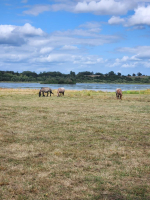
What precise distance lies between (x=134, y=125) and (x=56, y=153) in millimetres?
6079

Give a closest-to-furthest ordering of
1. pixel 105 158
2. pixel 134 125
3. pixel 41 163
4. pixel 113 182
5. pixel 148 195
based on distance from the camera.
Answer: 1. pixel 148 195
2. pixel 113 182
3. pixel 41 163
4. pixel 105 158
5. pixel 134 125

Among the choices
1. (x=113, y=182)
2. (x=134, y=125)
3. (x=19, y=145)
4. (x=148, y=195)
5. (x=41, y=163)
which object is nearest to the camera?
(x=148, y=195)

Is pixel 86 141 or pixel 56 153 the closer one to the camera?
pixel 56 153

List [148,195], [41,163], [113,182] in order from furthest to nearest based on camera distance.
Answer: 1. [41,163]
2. [113,182]
3. [148,195]

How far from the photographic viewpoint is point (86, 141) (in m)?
8.61

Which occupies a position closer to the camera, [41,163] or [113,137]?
[41,163]

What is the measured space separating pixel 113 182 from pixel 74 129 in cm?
569

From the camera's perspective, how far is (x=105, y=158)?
670 centimetres

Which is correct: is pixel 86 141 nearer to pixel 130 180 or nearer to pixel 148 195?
pixel 130 180

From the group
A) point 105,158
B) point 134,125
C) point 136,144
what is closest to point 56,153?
point 105,158

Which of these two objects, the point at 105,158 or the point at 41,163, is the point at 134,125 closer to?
the point at 105,158

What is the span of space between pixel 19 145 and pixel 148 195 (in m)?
4.82

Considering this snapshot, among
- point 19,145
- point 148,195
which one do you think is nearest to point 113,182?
point 148,195

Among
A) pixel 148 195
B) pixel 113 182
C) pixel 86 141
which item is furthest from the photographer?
pixel 86 141
